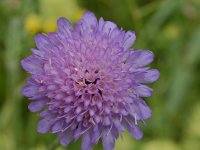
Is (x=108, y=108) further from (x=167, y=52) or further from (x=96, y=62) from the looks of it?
(x=167, y=52)

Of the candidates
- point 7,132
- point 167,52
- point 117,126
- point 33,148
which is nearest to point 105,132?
point 117,126

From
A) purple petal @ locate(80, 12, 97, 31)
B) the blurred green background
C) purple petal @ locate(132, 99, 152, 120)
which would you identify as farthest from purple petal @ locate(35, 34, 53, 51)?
the blurred green background

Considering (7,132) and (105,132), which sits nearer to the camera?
(105,132)

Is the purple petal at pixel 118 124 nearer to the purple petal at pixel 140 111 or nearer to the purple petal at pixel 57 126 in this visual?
the purple petal at pixel 140 111

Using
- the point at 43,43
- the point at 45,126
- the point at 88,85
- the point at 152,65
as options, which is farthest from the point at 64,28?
the point at 152,65

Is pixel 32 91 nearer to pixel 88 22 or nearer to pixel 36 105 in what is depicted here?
pixel 36 105

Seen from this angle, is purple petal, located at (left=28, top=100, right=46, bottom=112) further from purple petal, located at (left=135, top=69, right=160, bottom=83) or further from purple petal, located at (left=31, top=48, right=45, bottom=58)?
purple petal, located at (left=135, top=69, right=160, bottom=83)

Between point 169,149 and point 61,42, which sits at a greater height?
point 61,42
